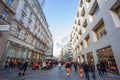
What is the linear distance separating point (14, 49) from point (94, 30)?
1621 cm

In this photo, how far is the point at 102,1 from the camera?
1230cm

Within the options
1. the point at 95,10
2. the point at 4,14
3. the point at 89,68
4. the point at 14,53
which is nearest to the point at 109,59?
the point at 89,68

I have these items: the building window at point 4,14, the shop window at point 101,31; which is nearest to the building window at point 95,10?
the shop window at point 101,31

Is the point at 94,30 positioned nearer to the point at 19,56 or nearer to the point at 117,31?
the point at 117,31

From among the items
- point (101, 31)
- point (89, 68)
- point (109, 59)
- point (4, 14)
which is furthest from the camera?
point (101, 31)

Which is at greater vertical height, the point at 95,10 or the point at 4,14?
the point at 95,10

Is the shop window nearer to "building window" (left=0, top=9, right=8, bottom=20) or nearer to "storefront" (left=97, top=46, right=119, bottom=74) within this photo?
"storefront" (left=97, top=46, right=119, bottom=74)

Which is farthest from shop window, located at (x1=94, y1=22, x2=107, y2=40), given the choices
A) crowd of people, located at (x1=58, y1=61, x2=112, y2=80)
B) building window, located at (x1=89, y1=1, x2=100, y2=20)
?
crowd of people, located at (x1=58, y1=61, x2=112, y2=80)

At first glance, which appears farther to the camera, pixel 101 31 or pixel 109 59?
pixel 101 31

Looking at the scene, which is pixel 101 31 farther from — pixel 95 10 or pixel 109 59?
pixel 109 59

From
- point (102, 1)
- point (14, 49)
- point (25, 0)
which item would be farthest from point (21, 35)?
point (102, 1)

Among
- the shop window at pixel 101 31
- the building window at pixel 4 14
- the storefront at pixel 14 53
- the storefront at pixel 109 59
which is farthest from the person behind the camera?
the storefront at pixel 14 53

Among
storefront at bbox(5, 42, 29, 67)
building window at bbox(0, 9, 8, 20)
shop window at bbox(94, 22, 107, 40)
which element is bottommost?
storefront at bbox(5, 42, 29, 67)

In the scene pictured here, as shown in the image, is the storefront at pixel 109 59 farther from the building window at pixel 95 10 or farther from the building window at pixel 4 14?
the building window at pixel 4 14
